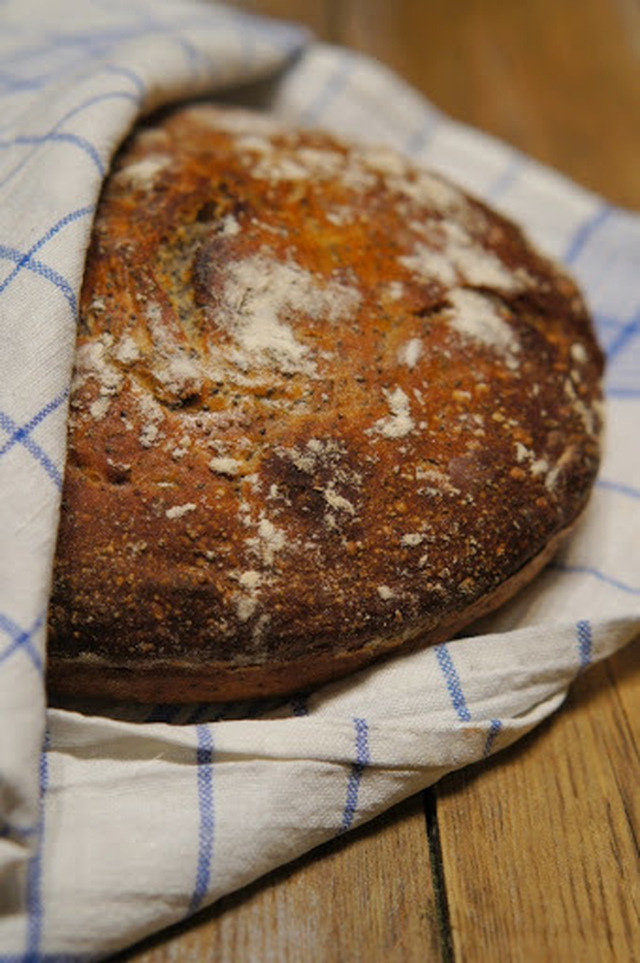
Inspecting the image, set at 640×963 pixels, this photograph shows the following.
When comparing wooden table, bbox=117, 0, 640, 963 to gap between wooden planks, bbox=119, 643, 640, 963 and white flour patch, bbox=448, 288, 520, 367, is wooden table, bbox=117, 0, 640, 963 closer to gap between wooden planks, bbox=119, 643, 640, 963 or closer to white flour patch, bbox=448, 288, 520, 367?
gap between wooden planks, bbox=119, 643, 640, 963

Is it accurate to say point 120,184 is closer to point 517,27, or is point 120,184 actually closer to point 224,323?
point 224,323

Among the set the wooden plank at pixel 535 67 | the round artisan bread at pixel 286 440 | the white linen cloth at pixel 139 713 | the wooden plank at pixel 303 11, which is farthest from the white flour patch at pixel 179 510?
the wooden plank at pixel 303 11

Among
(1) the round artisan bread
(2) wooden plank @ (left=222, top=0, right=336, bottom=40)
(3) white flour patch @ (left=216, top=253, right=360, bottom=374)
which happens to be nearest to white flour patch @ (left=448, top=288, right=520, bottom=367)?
(1) the round artisan bread

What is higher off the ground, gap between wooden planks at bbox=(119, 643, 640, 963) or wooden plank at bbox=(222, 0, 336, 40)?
wooden plank at bbox=(222, 0, 336, 40)

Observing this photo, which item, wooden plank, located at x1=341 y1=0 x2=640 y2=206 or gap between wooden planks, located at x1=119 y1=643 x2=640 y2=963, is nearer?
gap between wooden planks, located at x1=119 y1=643 x2=640 y2=963

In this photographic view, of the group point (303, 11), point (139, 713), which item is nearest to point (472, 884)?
point (139, 713)

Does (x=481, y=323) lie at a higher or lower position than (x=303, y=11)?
higher

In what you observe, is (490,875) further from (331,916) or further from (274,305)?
(274,305)
